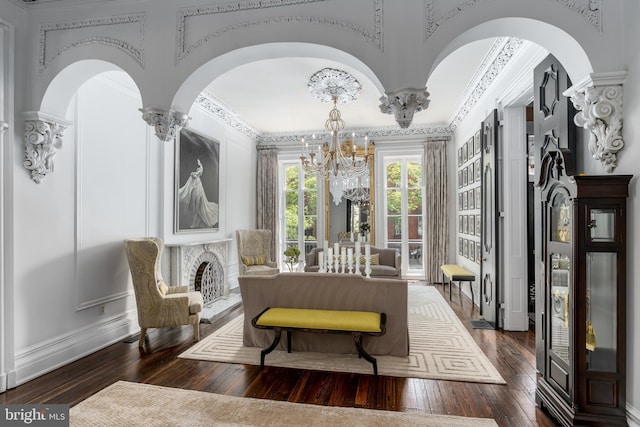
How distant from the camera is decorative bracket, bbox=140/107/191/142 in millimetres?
2746

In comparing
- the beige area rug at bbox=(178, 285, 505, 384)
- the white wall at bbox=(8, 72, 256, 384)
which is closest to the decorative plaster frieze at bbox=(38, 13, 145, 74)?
the white wall at bbox=(8, 72, 256, 384)

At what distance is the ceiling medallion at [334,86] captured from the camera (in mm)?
4855

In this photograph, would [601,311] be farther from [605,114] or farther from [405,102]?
[405,102]

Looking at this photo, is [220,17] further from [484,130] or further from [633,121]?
[484,130]

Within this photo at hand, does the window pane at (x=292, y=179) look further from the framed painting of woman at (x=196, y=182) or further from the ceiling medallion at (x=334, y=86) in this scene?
the ceiling medallion at (x=334, y=86)

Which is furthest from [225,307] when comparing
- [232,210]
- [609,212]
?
[609,212]

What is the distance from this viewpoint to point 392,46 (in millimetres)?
2467

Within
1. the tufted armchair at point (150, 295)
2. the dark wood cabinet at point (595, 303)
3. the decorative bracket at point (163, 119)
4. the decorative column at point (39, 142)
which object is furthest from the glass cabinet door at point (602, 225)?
the decorative column at point (39, 142)

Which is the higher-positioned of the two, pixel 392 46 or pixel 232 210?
pixel 392 46

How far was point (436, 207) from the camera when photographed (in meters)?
7.53

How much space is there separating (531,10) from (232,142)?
5822mm

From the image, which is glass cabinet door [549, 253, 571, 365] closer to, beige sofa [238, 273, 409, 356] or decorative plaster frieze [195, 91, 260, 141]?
beige sofa [238, 273, 409, 356]

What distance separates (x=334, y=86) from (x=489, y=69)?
2085 mm

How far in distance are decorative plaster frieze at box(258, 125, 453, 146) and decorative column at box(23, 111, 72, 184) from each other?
16.7ft
